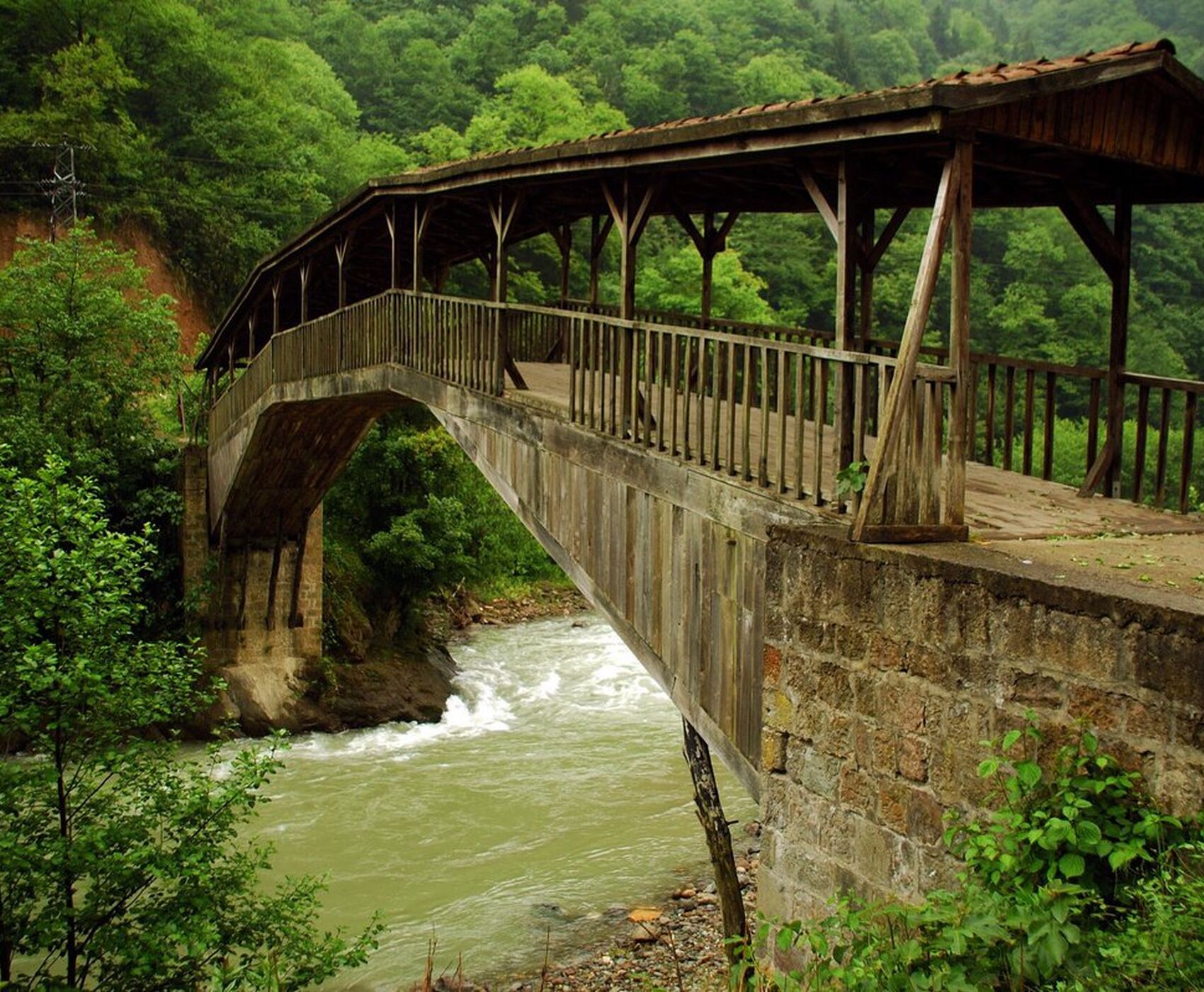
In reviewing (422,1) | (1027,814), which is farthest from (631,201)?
(422,1)

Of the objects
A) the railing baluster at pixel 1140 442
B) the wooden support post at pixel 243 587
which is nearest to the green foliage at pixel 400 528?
the wooden support post at pixel 243 587

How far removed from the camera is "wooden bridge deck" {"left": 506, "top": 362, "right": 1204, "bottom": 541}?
622 cm

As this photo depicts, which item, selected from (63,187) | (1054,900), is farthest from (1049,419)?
(63,187)

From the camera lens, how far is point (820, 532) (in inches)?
212

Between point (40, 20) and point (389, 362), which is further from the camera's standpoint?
point (40, 20)

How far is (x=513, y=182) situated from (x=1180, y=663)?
7537 millimetres

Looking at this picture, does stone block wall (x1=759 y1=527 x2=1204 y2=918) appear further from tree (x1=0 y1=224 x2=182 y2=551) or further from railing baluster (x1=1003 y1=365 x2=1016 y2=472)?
tree (x1=0 y1=224 x2=182 y2=551)

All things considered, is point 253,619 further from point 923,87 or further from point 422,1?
point 422,1

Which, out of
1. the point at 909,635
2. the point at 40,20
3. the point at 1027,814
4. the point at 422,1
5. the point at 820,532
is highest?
the point at 422,1

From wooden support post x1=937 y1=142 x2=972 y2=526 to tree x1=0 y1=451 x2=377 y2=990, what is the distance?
530cm

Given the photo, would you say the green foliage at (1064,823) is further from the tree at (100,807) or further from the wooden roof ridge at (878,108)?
the tree at (100,807)

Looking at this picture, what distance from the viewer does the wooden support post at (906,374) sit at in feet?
17.2

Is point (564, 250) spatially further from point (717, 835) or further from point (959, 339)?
point (959, 339)

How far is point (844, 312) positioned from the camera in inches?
247
